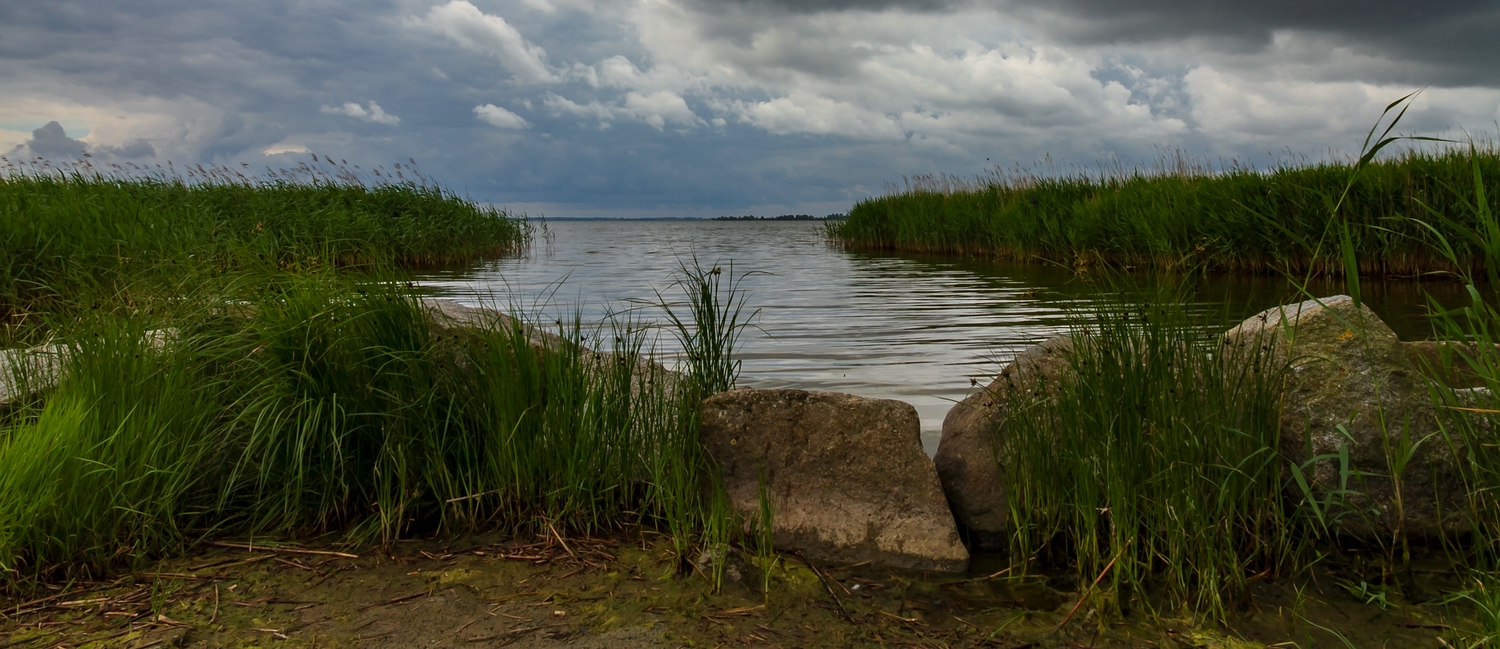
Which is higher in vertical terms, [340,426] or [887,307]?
[340,426]

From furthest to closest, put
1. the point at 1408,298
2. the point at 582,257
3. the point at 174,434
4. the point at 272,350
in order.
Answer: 1. the point at 582,257
2. the point at 1408,298
3. the point at 272,350
4. the point at 174,434

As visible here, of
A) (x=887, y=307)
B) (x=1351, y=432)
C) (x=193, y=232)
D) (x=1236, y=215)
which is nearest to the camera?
(x=1351, y=432)

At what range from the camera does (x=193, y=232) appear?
8.70 m

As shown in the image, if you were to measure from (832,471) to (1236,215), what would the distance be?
14035 mm

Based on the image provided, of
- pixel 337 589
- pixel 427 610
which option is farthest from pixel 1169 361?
pixel 337 589

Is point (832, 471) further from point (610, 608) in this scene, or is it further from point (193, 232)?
point (193, 232)

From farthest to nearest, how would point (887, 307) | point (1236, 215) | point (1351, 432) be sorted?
1. point (1236, 215)
2. point (887, 307)
3. point (1351, 432)

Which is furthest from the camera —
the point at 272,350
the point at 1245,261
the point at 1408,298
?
the point at 1245,261

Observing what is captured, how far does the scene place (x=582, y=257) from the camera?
81.4 feet

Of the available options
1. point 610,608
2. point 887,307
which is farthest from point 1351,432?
point 887,307

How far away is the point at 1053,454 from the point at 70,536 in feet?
11.0

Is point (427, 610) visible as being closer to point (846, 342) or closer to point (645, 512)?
point (645, 512)

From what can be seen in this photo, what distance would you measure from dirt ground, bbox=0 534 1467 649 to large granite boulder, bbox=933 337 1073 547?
0.41 m

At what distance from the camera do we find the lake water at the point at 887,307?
671 centimetres
